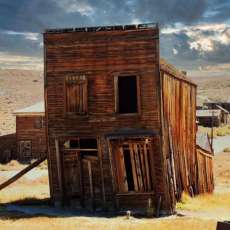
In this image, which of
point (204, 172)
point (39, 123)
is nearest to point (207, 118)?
point (39, 123)

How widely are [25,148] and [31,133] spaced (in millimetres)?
1357

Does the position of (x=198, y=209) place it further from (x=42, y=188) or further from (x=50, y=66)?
(x=42, y=188)

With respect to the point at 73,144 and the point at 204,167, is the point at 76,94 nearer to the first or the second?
the point at 73,144

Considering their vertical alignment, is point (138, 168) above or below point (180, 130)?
below

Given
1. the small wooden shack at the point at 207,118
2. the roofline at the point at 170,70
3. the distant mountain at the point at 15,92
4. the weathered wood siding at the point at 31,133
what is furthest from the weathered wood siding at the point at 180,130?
the small wooden shack at the point at 207,118

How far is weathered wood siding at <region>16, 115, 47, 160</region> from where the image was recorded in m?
45.0

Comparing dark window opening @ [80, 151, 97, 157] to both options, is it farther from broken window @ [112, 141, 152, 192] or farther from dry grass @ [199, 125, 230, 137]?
dry grass @ [199, 125, 230, 137]

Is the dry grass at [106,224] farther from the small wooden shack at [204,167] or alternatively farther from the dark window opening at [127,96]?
the small wooden shack at [204,167]

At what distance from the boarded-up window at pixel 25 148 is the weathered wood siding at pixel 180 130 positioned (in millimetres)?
17036

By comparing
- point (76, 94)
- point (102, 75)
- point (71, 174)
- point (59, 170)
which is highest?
point (102, 75)

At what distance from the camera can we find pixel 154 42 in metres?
23.5

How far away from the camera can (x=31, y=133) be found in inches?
1773

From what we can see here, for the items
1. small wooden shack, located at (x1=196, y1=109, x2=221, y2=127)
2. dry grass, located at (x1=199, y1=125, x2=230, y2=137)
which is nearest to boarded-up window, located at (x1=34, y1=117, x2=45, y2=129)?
dry grass, located at (x1=199, y1=125, x2=230, y2=137)

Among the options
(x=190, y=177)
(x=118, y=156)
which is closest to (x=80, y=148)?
(x=118, y=156)
